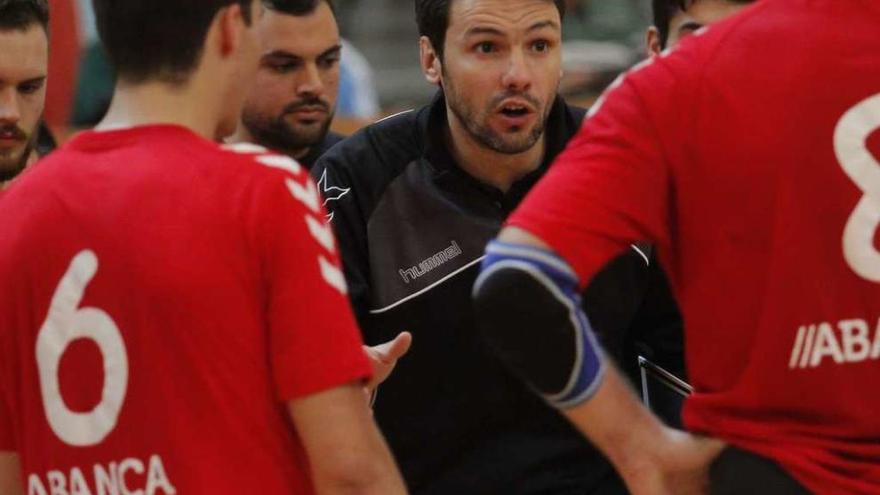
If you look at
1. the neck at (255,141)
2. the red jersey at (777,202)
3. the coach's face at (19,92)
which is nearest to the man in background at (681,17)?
the red jersey at (777,202)

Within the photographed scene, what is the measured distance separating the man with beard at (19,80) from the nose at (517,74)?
1221 millimetres

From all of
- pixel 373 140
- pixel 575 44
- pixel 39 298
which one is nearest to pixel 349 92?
pixel 575 44

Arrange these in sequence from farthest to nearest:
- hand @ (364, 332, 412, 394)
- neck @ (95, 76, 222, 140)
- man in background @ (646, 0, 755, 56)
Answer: hand @ (364, 332, 412, 394) < man in background @ (646, 0, 755, 56) < neck @ (95, 76, 222, 140)

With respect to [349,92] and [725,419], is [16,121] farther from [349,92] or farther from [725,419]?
[349,92]

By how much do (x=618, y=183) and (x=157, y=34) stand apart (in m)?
0.77

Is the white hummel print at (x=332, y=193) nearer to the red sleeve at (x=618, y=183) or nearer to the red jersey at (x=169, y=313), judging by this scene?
the red jersey at (x=169, y=313)

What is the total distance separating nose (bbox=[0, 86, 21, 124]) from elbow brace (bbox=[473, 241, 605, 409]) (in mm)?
1878

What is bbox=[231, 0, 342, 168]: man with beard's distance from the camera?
4.66m

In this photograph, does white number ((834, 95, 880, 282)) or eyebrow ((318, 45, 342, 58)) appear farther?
eyebrow ((318, 45, 342, 58))

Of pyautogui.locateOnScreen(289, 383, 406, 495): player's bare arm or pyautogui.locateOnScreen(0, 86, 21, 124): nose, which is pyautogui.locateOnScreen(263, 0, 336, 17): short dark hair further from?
pyautogui.locateOnScreen(289, 383, 406, 495): player's bare arm

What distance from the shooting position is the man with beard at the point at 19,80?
389 cm

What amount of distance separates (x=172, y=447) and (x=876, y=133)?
1215 mm

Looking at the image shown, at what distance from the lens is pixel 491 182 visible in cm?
385

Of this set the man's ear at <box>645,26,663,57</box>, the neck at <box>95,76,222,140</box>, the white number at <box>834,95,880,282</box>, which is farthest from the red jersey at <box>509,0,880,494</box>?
the man's ear at <box>645,26,663,57</box>
